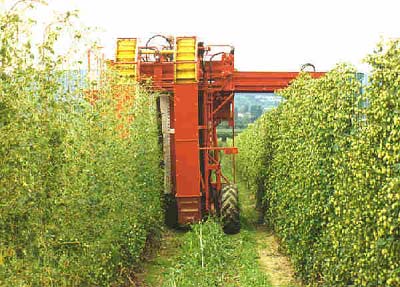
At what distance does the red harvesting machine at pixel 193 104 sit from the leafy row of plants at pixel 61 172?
2435mm

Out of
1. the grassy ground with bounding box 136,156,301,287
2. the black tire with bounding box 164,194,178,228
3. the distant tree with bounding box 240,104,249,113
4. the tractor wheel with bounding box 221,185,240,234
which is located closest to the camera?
the grassy ground with bounding box 136,156,301,287

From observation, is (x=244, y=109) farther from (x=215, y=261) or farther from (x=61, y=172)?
(x=61, y=172)

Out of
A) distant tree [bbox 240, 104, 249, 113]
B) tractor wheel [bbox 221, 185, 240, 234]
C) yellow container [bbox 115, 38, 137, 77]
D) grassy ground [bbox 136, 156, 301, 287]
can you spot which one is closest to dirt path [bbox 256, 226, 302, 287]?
grassy ground [bbox 136, 156, 301, 287]

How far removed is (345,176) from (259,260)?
17.3 feet

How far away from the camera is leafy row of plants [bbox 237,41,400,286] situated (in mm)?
6113

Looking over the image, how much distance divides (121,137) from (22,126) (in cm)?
495

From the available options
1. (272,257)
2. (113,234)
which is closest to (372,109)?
(113,234)

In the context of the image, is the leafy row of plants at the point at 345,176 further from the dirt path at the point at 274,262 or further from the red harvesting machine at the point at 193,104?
the red harvesting machine at the point at 193,104

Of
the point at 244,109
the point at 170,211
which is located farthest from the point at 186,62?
the point at 244,109

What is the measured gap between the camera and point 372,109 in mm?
6617

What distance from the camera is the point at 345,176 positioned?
24.5 ft

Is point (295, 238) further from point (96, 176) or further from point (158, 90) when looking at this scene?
point (158, 90)

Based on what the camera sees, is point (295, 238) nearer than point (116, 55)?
Yes

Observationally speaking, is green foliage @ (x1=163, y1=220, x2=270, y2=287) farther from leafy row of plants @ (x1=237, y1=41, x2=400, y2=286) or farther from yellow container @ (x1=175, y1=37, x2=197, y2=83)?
yellow container @ (x1=175, y1=37, x2=197, y2=83)
